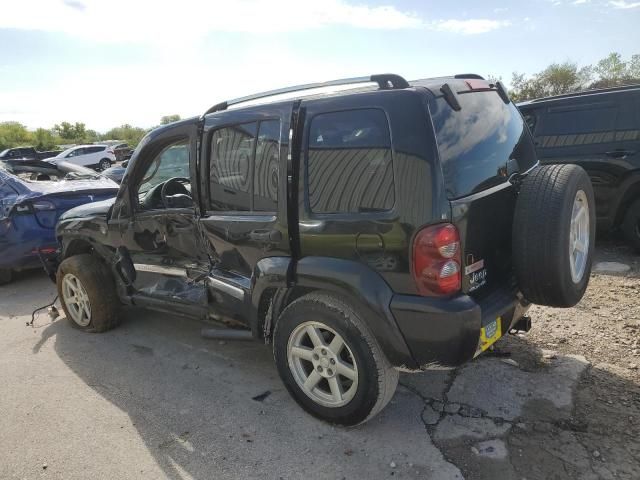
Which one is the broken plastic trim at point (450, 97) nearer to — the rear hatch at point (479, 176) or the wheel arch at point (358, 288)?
the rear hatch at point (479, 176)

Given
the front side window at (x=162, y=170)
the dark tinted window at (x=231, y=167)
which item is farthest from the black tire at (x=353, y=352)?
the front side window at (x=162, y=170)

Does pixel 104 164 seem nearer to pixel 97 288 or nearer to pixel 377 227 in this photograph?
pixel 97 288

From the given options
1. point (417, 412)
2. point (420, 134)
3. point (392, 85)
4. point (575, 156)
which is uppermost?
point (392, 85)

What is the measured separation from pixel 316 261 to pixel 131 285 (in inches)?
86.8

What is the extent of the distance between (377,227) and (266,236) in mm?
784

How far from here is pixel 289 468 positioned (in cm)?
253

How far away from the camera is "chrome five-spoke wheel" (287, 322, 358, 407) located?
267 centimetres

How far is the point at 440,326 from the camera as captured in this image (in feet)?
7.55

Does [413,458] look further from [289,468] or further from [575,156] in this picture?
[575,156]

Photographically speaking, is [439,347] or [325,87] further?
[325,87]

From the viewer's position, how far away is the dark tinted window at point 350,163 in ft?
7.98

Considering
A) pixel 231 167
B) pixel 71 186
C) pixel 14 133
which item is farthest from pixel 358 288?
pixel 14 133

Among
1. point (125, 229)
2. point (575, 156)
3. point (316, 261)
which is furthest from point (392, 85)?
point (575, 156)

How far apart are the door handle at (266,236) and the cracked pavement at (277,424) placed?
1072 millimetres
